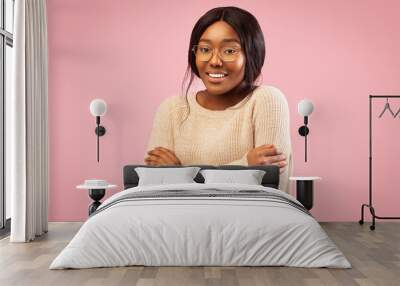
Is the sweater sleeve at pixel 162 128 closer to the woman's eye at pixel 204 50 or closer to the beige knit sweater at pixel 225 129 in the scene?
the beige knit sweater at pixel 225 129

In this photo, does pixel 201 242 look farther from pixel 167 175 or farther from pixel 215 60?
pixel 215 60

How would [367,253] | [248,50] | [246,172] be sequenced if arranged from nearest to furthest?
[367,253]
[246,172]
[248,50]

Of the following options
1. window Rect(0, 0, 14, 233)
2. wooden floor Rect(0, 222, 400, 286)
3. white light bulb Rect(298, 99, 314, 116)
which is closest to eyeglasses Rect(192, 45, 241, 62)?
white light bulb Rect(298, 99, 314, 116)

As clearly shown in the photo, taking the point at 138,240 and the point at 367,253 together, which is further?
the point at 367,253

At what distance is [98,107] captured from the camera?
704 cm

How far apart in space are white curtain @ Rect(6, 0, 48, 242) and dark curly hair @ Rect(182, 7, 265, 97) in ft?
5.66

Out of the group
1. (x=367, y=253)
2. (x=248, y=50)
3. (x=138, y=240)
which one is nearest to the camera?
(x=138, y=240)

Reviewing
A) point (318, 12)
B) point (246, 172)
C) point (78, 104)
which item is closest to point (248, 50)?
point (318, 12)

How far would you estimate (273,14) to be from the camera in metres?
7.23

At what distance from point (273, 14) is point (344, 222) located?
264 centimetres

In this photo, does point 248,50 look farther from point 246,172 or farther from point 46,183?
point 46,183

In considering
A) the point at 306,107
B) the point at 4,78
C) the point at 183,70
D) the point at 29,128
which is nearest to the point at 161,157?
the point at 183,70

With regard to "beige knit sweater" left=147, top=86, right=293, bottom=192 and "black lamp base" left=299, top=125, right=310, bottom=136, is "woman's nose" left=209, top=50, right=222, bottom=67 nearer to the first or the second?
"beige knit sweater" left=147, top=86, right=293, bottom=192

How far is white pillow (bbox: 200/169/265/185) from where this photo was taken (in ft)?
20.8
